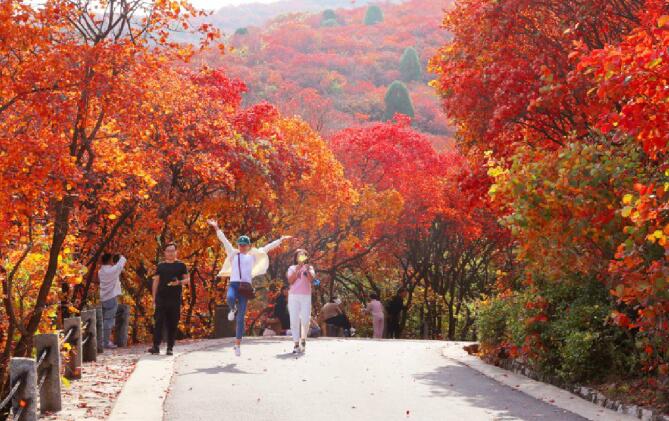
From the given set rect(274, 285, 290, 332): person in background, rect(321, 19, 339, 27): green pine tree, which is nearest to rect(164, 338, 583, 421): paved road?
rect(274, 285, 290, 332): person in background

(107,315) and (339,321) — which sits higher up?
(107,315)

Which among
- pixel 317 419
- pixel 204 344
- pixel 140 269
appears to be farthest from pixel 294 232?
pixel 317 419

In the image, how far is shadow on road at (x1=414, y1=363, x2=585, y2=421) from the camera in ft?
31.4

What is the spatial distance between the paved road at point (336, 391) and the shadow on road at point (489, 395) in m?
0.01

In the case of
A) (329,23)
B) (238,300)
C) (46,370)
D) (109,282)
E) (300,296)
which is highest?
(329,23)

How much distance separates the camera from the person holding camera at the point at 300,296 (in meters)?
15.9

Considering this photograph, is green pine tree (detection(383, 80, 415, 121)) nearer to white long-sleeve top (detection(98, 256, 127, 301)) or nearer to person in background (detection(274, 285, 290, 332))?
person in background (detection(274, 285, 290, 332))

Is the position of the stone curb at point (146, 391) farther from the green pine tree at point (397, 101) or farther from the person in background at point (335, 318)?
the green pine tree at point (397, 101)

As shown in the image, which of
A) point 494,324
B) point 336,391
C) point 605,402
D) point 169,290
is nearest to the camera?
point 605,402

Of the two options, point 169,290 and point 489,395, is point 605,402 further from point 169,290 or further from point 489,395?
point 169,290

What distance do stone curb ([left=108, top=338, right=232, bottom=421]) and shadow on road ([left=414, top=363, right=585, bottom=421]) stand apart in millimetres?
3168

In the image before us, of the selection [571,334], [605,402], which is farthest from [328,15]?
[605,402]

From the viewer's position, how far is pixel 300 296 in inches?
637

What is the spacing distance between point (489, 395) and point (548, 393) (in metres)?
0.71
